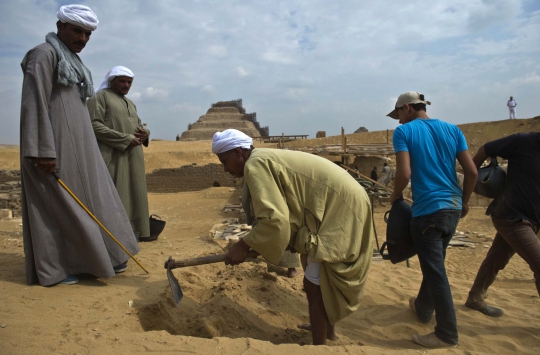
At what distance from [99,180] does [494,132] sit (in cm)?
3103

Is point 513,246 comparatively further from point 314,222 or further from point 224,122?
point 224,122

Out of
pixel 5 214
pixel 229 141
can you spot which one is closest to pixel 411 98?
pixel 229 141

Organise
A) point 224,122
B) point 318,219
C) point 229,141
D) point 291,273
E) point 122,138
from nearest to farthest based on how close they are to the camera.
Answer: point 318,219
point 229,141
point 291,273
point 122,138
point 224,122

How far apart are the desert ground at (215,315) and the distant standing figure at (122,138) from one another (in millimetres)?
551

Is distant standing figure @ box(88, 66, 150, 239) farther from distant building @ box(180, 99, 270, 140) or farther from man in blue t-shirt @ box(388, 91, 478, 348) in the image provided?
distant building @ box(180, 99, 270, 140)

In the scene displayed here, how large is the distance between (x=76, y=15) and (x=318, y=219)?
240cm

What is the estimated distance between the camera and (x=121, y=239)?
11.1 feet

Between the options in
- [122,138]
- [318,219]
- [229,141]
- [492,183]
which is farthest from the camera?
[122,138]

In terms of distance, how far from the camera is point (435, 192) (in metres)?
2.61

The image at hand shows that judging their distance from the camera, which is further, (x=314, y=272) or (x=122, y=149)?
(x=122, y=149)

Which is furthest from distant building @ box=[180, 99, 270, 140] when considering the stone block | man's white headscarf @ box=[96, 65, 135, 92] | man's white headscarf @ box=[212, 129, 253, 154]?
man's white headscarf @ box=[212, 129, 253, 154]

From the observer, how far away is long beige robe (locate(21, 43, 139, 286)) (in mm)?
2898

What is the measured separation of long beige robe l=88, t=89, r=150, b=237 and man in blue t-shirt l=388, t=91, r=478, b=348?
277 cm

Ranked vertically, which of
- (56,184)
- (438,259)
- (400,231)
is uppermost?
(56,184)
